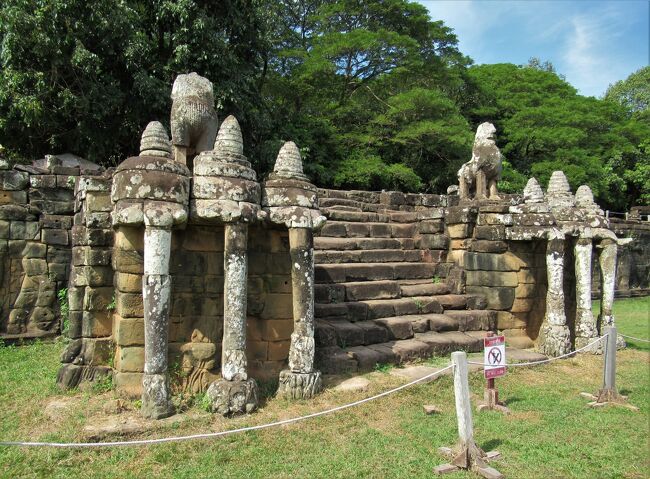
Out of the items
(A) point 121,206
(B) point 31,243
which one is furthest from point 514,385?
(B) point 31,243

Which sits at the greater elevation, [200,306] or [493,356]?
[200,306]

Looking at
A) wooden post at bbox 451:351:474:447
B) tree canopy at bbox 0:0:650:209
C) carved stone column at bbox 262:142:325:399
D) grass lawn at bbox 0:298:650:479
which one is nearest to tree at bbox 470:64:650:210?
tree canopy at bbox 0:0:650:209

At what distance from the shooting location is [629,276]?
19125mm

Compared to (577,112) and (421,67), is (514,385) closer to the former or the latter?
(421,67)

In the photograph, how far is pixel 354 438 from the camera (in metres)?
4.52

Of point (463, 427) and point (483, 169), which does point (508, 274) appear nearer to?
point (483, 169)

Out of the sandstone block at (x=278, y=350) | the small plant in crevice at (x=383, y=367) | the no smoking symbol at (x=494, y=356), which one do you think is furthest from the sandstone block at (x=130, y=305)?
the no smoking symbol at (x=494, y=356)

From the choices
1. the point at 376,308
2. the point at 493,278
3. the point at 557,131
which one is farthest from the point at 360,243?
the point at 557,131

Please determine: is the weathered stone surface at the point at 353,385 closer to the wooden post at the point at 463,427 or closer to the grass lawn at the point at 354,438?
the grass lawn at the point at 354,438

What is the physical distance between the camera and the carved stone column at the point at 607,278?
28.7 feet

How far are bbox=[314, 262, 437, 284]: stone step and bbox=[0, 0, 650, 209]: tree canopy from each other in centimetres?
629

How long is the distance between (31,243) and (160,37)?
7.20 meters

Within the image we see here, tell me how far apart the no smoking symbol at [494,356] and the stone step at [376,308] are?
2.69 m

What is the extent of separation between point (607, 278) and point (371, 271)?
14.1ft
